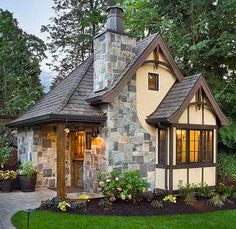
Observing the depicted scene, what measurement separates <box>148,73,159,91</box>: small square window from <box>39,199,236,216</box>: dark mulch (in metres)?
3.90

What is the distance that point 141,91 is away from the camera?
10984 mm

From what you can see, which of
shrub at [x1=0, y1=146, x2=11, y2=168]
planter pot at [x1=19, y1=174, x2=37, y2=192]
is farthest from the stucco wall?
shrub at [x1=0, y1=146, x2=11, y2=168]

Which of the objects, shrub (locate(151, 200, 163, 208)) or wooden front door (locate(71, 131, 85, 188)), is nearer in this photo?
shrub (locate(151, 200, 163, 208))

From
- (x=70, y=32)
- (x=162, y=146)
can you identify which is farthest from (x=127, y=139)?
(x=70, y=32)

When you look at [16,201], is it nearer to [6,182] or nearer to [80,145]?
[6,182]

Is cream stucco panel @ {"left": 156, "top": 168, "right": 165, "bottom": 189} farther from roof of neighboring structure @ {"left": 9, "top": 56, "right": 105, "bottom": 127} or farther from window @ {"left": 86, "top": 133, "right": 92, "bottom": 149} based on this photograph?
roof of neighboring structure @ {"left": 9, "top": 56, "right": 105, "bottom": 127}

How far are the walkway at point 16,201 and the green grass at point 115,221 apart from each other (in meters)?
0.23

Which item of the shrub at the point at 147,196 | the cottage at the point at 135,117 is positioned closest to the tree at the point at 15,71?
the cottage at the point at 135,117

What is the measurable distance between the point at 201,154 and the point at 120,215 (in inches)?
177

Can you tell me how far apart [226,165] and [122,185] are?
6.95 metres

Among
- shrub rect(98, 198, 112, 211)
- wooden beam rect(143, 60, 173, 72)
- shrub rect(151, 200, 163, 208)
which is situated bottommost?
shrub rect(151, 200, 163, 208)

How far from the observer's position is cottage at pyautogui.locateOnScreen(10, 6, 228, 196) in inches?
404

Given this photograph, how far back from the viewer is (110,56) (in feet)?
34.7

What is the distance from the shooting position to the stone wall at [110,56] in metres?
10.6
